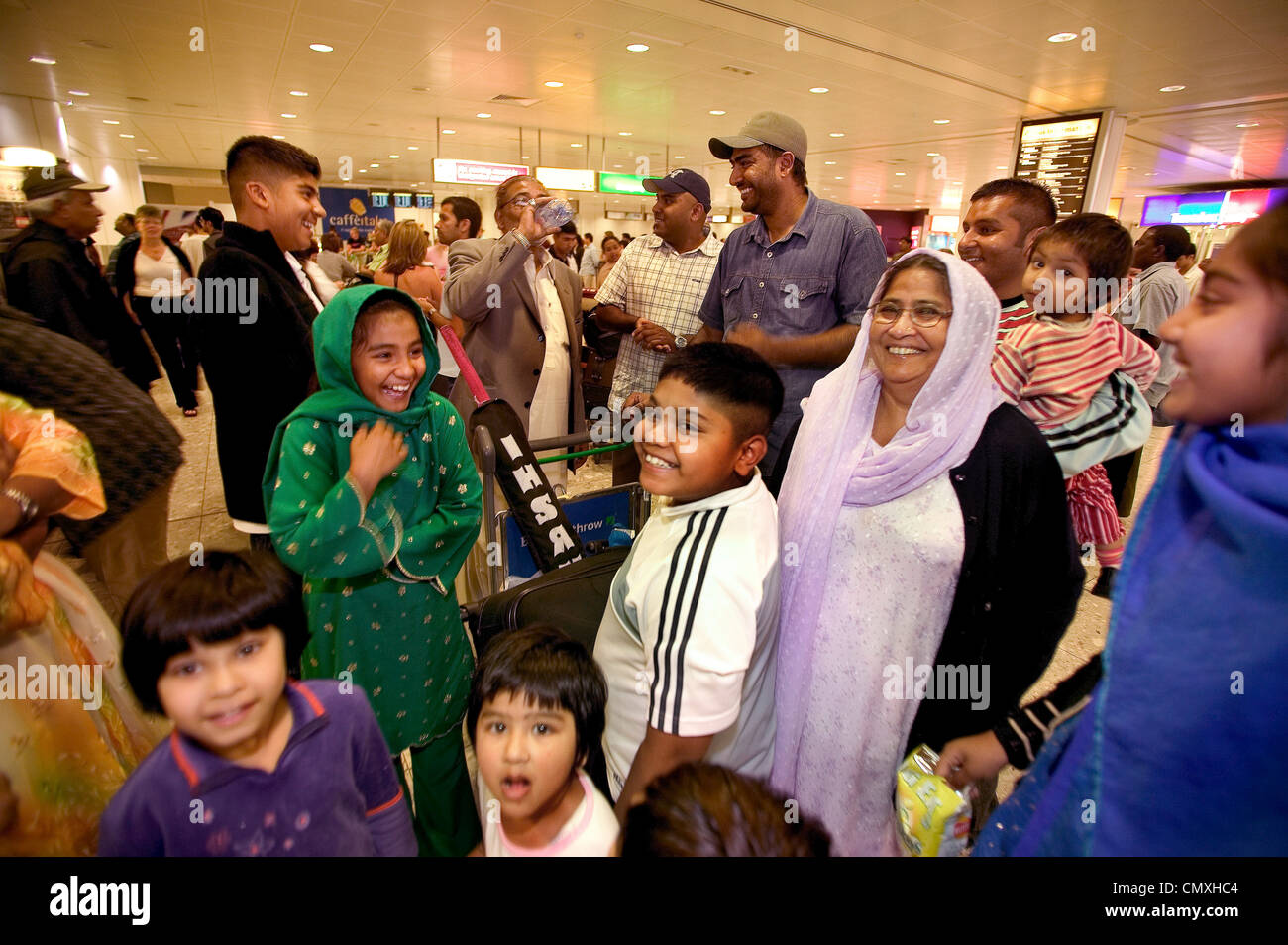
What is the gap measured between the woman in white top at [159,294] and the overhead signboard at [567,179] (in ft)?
21.5

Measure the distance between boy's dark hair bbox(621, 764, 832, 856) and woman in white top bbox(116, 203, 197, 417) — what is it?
679 centimetres

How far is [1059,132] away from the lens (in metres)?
8.62

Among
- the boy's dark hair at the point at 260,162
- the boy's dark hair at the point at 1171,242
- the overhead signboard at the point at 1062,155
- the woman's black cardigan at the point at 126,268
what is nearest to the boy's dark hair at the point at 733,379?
the boy's dark hair at the point at 260,162

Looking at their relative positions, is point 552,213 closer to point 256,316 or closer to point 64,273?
point 256,316

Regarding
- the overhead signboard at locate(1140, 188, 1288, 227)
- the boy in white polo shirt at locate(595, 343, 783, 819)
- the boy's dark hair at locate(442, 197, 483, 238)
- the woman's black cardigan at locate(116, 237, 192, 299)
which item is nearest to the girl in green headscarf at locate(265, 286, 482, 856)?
the boy in white polo shirt at locate(595, 343, 783, 819)

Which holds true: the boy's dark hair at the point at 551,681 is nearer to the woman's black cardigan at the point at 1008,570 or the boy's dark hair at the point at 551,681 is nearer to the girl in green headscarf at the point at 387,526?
the girl in green headscarf at the point at 387,526

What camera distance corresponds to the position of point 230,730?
37.4 inches

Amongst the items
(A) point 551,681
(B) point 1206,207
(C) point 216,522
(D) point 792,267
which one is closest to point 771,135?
(D) point 792,267

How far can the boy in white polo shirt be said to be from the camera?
107cm

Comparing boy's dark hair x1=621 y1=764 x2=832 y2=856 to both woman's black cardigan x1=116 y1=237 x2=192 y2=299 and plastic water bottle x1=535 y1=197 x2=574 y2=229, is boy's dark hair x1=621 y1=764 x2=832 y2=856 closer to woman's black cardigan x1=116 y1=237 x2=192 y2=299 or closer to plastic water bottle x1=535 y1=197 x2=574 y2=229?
plastic water bottle x1=535 y1=197 x2=574 y2=229

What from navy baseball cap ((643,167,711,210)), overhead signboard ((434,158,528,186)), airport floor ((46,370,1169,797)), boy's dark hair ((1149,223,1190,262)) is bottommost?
airport floor ((46,370,1169,797))

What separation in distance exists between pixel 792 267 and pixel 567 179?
10.7 m

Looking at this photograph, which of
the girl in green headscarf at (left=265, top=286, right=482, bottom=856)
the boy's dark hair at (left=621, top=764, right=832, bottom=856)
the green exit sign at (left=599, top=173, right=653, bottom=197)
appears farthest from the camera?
the green exit sign at (left=599, top=173, right=653, bottom=197)

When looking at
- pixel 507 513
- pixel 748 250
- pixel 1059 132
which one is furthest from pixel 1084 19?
pixel 507 513
